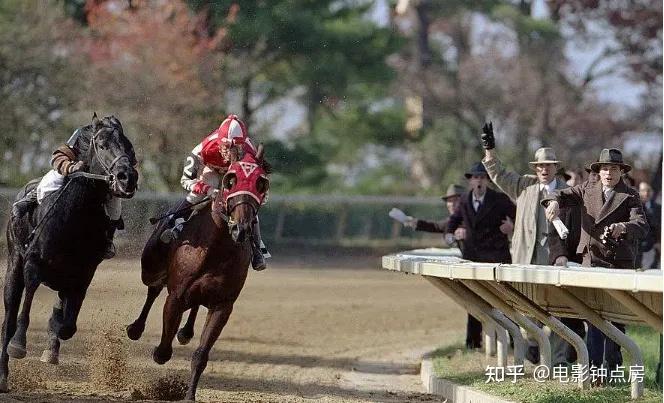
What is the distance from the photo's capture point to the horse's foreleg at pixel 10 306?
9.80 metres

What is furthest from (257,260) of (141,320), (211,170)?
(141,320)

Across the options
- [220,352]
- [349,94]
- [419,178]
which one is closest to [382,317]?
[220,352]

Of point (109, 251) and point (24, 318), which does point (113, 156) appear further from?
point (24, 318)

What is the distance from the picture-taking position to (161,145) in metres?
21.2

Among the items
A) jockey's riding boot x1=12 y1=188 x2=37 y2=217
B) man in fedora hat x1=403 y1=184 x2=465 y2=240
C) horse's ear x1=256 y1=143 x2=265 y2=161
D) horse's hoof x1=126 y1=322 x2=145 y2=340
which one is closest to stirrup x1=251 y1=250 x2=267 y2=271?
horse's ear x1=256 y1=143 x2=265 y2=161

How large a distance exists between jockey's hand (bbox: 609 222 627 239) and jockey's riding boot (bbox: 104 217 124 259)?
3.46 m

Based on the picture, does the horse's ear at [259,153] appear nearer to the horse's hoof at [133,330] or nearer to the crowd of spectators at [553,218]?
the crowd of spectators at [553,218]

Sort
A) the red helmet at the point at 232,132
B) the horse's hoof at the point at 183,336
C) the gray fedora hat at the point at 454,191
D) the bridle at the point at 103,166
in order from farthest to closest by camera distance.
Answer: the gray fedora hat at the point at 454,191
the horse's hoof at the point at 183,336
the red helmet at the point at 232,132
the bridle at the point at 103,166

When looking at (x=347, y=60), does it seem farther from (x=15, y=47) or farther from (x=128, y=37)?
(x=15, y=47)

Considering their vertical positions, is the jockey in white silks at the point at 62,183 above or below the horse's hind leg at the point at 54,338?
above

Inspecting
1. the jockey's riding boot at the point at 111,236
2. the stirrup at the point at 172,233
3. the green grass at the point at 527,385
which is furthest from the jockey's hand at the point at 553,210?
the jockey's riding boot at the point at 111,236

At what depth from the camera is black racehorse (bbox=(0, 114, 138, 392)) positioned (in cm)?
980

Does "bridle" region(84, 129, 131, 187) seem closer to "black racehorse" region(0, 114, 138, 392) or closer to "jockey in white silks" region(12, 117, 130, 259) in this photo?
"black racehorse" region(0, 114, 138, 392)

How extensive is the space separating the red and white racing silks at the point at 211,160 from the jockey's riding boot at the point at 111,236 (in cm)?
57
